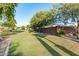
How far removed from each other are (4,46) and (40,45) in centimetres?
85

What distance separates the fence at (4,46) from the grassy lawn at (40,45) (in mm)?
110

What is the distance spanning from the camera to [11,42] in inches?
186

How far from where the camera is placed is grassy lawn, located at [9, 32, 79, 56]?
4309 mm

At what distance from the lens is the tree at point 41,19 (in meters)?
4.61

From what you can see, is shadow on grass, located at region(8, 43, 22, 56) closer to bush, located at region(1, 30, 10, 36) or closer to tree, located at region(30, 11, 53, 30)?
bush, located at region(1, 30, 10, 36)

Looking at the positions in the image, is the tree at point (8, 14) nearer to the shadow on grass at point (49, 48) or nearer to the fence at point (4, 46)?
the fence at point (4, 46)

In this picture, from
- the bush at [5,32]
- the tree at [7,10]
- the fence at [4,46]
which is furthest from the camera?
the bush at [5,32]

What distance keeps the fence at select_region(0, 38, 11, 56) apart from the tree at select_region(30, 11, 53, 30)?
700 mm

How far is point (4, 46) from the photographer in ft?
14.7

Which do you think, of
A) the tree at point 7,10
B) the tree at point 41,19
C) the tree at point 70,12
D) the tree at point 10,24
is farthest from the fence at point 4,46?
the tree at point 70,12

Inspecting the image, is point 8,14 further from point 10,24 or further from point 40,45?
point 40,45

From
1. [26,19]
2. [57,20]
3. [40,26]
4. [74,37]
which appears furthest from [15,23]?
[74,37]

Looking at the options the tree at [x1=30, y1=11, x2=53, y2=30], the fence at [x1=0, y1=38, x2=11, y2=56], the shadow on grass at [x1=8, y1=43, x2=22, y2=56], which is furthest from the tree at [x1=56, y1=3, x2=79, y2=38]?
the fence at [x1=0, y1=38, x2=11, y2=56]

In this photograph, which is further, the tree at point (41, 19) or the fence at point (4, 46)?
the tree at point (41, 19)
